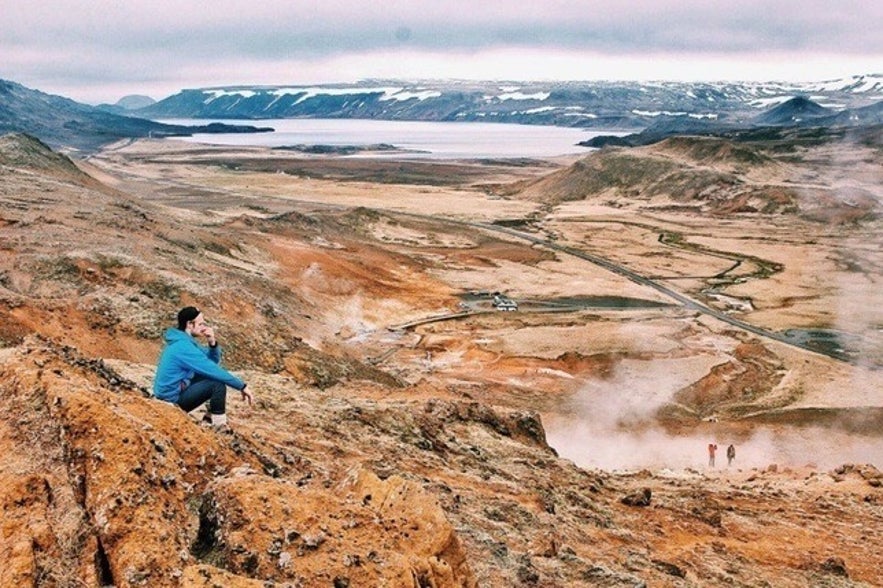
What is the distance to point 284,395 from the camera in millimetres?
19422

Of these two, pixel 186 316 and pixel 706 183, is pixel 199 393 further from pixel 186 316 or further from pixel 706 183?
pixel 706 183

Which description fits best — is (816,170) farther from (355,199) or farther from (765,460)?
(765,460)

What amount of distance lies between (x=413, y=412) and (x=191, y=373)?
963cm

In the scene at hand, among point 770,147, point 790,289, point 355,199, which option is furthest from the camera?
point 770,147

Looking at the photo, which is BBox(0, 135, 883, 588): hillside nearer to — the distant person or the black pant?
the distant person

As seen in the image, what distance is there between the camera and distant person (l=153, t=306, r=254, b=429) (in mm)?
10016

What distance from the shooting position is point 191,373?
10336mm

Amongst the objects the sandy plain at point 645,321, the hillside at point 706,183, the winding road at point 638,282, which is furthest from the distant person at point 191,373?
the hillside at point 706,183

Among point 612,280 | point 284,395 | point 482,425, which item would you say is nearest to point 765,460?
point 482,425

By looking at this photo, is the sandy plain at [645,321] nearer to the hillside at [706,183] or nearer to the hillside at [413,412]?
the hillside at [413,412]

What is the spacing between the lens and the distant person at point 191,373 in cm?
1002

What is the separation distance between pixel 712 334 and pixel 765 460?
22.4m

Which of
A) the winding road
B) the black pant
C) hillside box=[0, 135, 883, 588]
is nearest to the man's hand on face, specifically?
the black pant

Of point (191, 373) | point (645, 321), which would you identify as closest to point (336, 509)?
point (191, 373)
